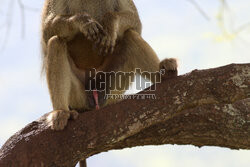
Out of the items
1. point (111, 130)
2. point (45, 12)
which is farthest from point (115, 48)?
point (111, 130)

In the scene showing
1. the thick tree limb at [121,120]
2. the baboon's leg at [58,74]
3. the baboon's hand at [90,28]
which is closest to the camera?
the thick tree limb at [121,120]

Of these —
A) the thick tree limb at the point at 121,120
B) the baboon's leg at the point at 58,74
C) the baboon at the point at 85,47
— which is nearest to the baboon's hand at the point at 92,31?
the baboon at the point at 85,47

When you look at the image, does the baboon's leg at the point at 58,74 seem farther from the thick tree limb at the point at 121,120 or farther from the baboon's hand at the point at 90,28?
the thick tree limb at the point at 121,120

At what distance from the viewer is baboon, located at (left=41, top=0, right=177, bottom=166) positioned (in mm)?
4297

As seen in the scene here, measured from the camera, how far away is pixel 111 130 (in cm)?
377

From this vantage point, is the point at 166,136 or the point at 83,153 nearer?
the point at 83,153

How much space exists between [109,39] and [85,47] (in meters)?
0.49

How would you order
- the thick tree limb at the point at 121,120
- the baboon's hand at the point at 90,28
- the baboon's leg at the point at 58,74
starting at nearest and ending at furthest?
1. the thick tree limb at the point at 121,120
2. the baboon's leg at the point at 58,74
3. the baboon's hand at the point at 90,28

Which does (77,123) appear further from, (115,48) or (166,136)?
(115,48)

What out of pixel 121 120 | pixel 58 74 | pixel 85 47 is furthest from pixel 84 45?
pixel 121 120

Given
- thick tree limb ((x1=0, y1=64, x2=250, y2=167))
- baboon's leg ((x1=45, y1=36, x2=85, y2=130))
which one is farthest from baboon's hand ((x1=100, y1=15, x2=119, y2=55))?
thick tree limb ((x1=0, y1=64, x2=250, y2=167))

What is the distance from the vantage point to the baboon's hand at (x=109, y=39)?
15.0ft

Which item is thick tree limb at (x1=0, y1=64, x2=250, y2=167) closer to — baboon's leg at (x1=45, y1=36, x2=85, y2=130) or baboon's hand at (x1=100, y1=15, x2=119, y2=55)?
baboon's leg at (x1=45, y1=36, x2=85, y2=130)

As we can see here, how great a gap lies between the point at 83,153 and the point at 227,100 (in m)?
1.44
